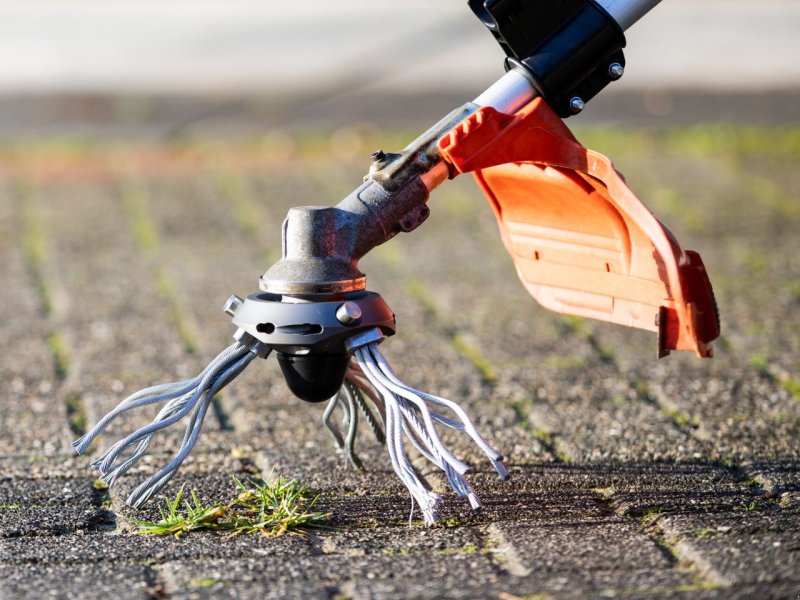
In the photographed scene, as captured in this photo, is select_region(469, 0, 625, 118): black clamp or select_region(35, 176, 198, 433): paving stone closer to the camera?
select_region(469, 0, 625, 118): black clamp

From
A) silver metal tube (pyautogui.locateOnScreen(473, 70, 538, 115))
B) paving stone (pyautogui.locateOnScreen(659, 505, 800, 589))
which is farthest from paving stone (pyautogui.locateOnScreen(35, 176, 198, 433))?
paving stone (pyautogui.locateOnScreen(659, 505, 800, 589))

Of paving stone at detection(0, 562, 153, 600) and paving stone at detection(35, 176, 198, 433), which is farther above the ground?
paving stone at detection(35, 176, 198, 433)

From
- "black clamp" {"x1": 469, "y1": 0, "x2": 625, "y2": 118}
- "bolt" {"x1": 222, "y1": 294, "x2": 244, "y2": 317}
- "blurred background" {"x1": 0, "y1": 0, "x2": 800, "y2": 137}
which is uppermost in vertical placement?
"blurred background" {"x1": 0, "y1": 0, "x2": 800, "y2": 137}

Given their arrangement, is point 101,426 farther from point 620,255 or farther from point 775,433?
point 775,433

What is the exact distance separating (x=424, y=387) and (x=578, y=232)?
0.87 meters

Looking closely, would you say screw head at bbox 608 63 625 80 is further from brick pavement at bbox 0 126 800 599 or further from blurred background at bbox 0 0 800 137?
blurred background at bbox 0 0 800 137

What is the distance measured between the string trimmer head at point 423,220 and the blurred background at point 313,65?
13.3ft

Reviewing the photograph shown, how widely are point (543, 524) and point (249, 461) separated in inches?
28.7

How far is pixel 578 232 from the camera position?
8.15 feet

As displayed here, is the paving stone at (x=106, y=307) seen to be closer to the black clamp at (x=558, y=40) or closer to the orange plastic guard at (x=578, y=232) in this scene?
the orange plastic guard at (x=578, y=232)

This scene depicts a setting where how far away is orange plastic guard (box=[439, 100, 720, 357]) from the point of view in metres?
2.24

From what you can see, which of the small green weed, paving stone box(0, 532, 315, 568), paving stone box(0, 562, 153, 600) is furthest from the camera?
the small green weed

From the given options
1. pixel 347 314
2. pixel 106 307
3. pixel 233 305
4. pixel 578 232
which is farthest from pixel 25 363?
pixel 578 232

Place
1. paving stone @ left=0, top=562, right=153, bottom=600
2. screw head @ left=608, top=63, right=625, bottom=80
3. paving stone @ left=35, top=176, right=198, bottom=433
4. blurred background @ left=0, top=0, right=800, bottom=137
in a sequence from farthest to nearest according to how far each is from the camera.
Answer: blurred background @ left=0, top=0, right=800, bottom=137
paving stone @ left=35, top=176, right=198, bottom=433
screw head @ left=608, top=63, right=625, bottom=80
paving stone @ left=0, top=562, right=153, bottom=600
